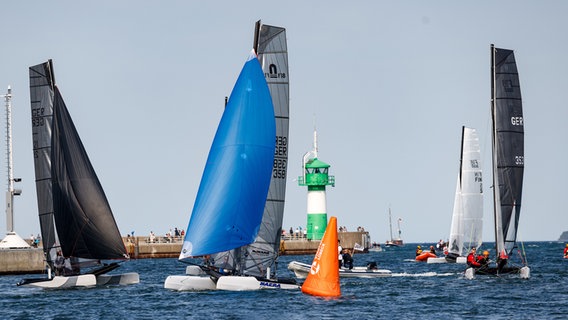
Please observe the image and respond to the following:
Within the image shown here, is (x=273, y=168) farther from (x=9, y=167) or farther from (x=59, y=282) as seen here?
(x=9, y=167)

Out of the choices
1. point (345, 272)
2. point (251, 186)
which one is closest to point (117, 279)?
point (251, 186)

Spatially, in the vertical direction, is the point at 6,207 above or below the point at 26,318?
above

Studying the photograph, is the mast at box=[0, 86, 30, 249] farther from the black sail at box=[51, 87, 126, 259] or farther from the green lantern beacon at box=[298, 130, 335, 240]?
the green lantern beacon at box=[298, 130, 335, 240]

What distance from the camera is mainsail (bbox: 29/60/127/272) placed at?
44438mm

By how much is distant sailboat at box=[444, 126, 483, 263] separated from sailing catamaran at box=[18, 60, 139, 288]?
30.2m

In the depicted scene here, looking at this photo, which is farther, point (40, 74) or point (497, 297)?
point (40, 74)

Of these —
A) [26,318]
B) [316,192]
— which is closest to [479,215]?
[316,192]

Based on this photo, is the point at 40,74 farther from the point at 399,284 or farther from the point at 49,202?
the point at 399,284

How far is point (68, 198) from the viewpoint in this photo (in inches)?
1750

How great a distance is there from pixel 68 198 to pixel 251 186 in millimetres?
9752

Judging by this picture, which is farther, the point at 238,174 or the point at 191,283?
the point at 191,283

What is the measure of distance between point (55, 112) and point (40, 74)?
93.6 inches

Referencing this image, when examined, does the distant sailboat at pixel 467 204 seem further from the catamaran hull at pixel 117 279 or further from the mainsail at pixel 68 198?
the mainsail at pixel 68 198

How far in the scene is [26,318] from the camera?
34312mm
